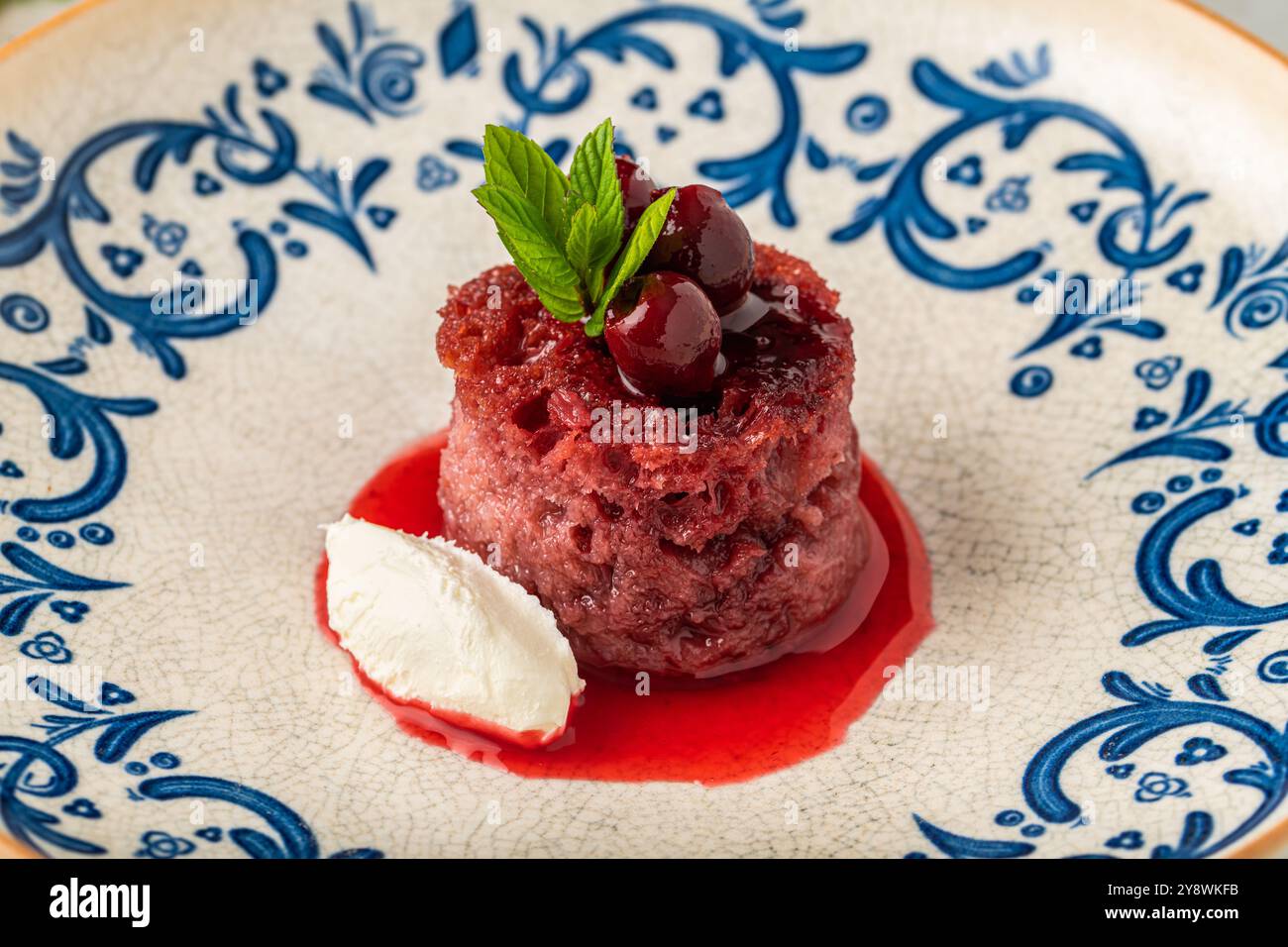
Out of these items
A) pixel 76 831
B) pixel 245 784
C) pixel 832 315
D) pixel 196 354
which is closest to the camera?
pixel 76 831

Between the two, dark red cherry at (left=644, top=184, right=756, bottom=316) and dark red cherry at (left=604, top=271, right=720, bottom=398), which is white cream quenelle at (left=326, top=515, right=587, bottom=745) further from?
dark red cherry at (left=644, top=184, right=756, bottom=316)

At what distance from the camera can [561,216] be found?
3363 millimetres

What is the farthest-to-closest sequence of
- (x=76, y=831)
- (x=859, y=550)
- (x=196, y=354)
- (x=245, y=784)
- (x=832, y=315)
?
1. (x=196, y=354)
2. (x=859, y=550)
3. (x=832, y=315)
4. (x=245, y=784)
5. (x=76, y=831)

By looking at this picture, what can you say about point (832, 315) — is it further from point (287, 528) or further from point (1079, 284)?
point (287, 528)

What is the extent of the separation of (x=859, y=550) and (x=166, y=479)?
6.32ft

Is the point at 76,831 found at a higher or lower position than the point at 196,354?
lower

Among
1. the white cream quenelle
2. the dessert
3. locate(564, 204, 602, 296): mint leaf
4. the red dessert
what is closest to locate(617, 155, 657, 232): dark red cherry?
the dessert

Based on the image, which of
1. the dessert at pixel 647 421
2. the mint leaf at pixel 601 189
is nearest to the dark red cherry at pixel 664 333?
the dessert at pixel 647 421

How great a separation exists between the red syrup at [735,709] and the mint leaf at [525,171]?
1.05m

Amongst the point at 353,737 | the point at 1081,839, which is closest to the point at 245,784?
the point at 353,737

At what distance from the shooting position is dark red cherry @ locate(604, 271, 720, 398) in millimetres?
3160

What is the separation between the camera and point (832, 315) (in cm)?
362

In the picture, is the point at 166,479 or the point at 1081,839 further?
the point at 166,479

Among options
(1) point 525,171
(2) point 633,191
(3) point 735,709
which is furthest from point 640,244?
(3) point 735,709
